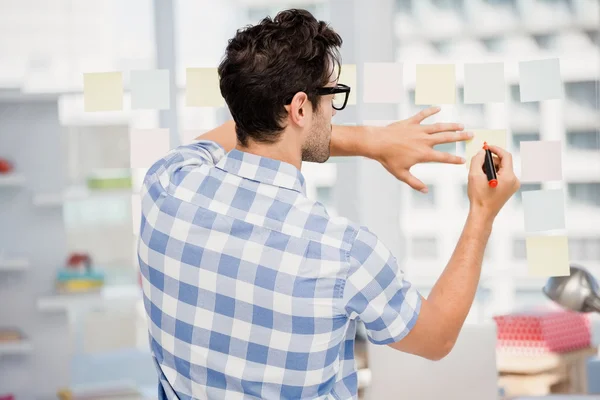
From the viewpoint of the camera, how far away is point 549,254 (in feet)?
4.62

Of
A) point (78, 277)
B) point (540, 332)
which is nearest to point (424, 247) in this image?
point (78, 277)

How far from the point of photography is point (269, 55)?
3.30ft

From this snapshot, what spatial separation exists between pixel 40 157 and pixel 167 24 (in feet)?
2.74

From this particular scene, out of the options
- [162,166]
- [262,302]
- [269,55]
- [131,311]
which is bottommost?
[131,311]

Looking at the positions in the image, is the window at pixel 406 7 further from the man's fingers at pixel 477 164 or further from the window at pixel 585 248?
the man's fingers at pixel 477 164

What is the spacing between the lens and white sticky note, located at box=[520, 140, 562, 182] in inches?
55.7

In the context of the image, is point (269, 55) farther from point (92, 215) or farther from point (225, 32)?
point (225, 32)

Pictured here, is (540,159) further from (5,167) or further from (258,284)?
(5,167)

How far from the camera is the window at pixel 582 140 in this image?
482cm

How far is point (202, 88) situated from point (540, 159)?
2.11 feet

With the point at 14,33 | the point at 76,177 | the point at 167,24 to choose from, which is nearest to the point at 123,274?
A: the point at 76,177

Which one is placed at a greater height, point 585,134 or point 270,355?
point 585,134

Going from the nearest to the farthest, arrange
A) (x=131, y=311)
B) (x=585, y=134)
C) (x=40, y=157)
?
(x=40, y=157), (x=131, y=311), (x=585, y=134)

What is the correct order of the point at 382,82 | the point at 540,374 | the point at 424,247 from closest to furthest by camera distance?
the point at 382,82 → the point at 540,374 → the point at 424,247
